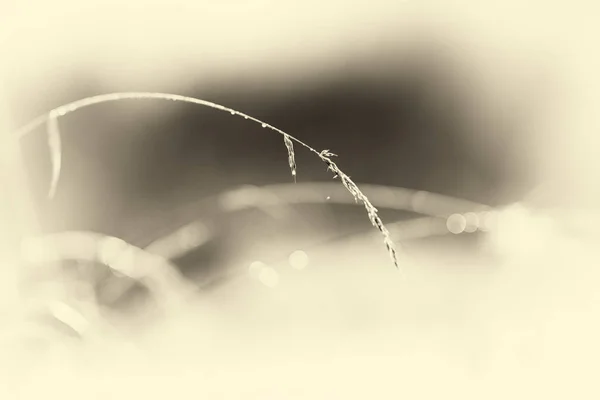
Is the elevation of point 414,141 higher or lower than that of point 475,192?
higher

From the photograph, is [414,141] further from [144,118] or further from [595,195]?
[144,118]

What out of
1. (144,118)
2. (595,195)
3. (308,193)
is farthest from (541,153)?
(144,118)

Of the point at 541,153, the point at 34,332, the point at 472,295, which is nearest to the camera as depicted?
the point at 34,332

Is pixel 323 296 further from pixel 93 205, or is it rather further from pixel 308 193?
pixel 93 205

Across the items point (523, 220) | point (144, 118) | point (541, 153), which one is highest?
point (541, 153)

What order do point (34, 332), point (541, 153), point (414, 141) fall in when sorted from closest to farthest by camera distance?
1. point (34, 332)
2. point (541, 153)
3. point (414, 141)

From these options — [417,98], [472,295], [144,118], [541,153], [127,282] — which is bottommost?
[127,282]

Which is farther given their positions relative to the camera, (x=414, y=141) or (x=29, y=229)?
(x=414, y=141)

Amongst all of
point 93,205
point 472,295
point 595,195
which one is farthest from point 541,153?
point 93,205

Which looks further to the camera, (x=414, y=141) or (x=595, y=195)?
(x=414, y=141)
